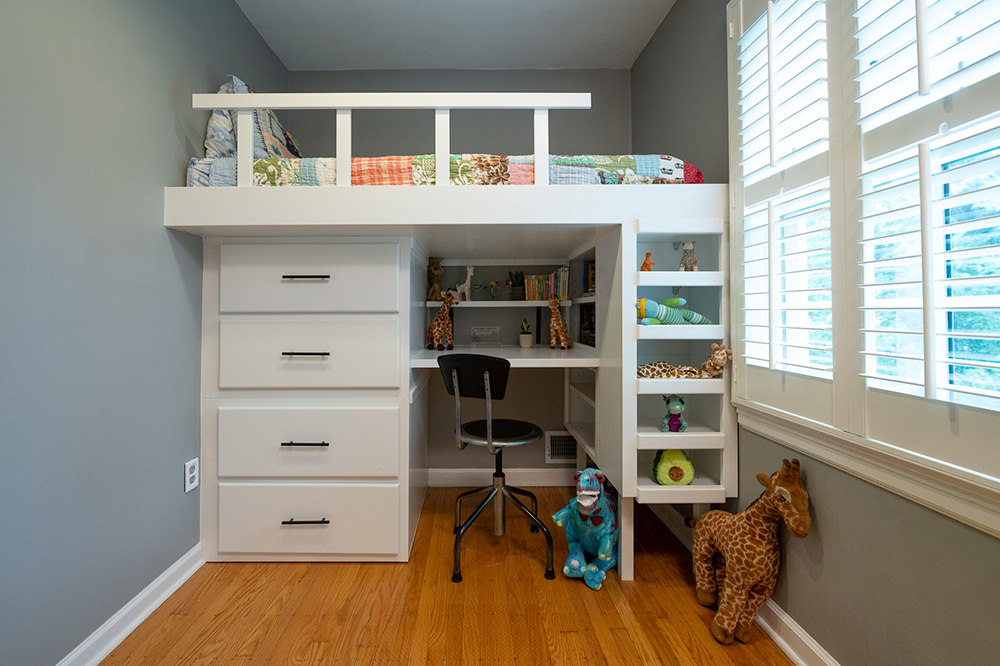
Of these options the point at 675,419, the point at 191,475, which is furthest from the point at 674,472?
the point at 191,475

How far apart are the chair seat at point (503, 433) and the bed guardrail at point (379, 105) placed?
3.50 feet

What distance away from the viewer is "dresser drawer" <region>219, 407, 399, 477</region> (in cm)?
186

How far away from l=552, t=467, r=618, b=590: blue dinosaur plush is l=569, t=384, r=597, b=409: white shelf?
0.45 meters

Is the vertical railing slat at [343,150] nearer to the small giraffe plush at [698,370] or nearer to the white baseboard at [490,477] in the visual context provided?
the small giraffe plush at [698,370]

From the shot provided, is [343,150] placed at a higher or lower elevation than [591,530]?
higher

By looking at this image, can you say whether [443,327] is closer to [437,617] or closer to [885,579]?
[437,617]

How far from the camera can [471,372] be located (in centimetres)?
188

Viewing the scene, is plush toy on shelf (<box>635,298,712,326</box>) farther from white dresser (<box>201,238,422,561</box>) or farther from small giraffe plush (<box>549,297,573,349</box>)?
white dresser (<box>201,238,422,561</box>)

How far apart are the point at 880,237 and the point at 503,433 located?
149cm

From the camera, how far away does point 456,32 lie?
2.47 metres

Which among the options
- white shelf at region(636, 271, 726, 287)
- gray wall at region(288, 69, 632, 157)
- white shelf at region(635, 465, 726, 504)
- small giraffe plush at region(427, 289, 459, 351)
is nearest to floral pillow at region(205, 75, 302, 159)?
gray wall at region(288, 69, 632, 157)

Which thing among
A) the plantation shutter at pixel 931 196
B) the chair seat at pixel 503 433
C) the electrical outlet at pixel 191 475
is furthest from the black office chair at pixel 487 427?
the plantation shutter at pixel 931 196

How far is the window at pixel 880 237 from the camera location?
85 cm

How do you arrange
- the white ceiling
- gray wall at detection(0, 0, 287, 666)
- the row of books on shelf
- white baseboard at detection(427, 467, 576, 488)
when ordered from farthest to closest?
white baseboard at detection(427, 467, 576, 488) → the row of books on shelf → the white ceiling → gray wall at detection(0, 0, 287, 666)
